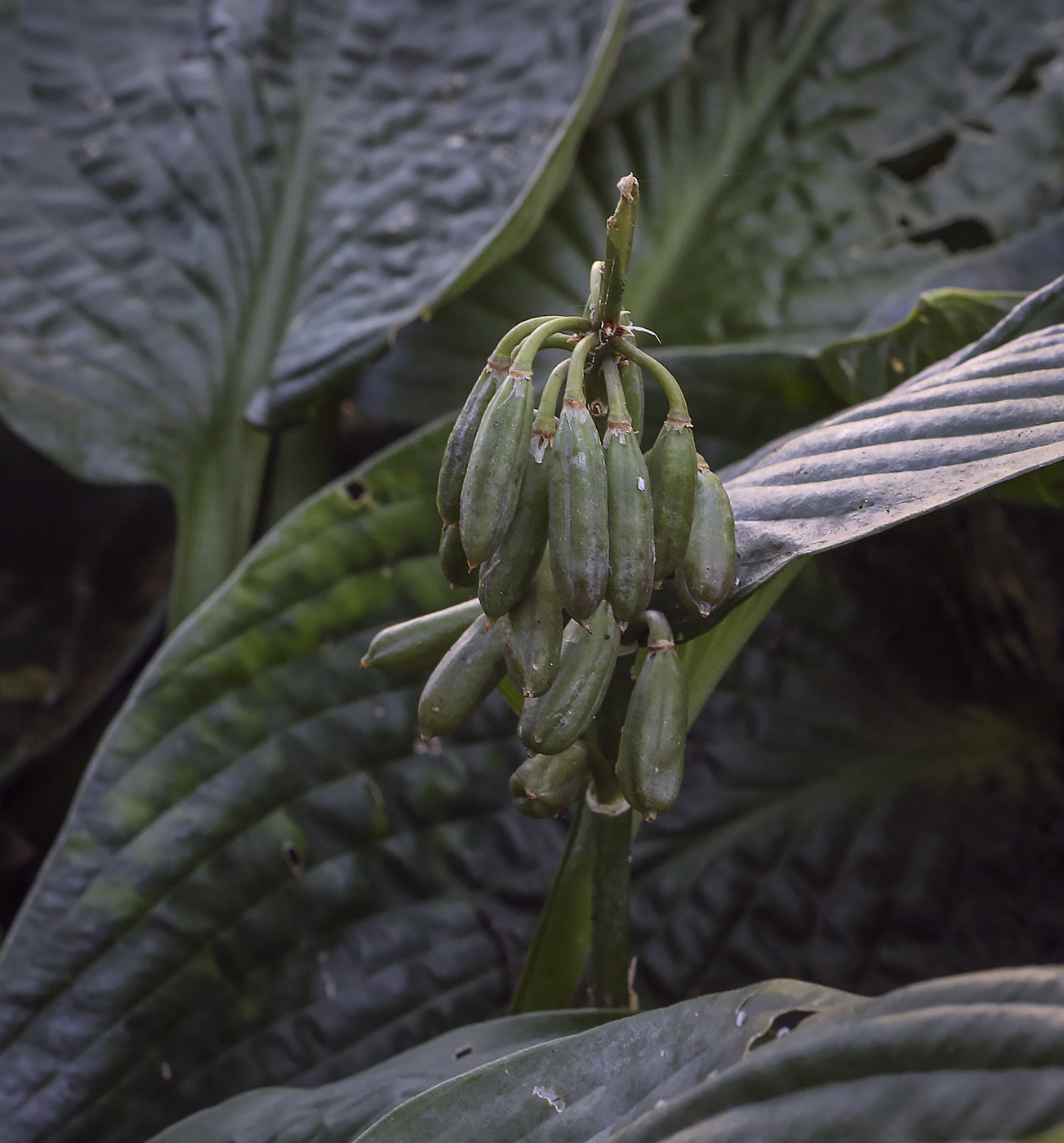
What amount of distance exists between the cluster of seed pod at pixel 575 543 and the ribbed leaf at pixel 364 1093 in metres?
0.11

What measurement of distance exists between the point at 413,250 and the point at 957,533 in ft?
1.45

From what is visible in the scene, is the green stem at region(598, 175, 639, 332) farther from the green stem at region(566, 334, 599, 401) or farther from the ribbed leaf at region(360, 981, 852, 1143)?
the ribbed leaf at region(360, 981, 852, 1143)

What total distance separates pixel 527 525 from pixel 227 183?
2.01 feet

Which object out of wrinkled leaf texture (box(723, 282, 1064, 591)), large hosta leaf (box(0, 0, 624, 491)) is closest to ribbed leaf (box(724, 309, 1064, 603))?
wrinkled leaf texture (box(723, 282, 1064, 591))

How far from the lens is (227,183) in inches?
30.8

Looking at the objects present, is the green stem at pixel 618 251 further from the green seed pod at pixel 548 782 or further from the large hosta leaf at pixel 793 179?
the large hosta leaf at pixel 793 179

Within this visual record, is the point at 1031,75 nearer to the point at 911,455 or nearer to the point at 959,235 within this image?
the point at 959,235

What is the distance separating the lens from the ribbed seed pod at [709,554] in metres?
0.31

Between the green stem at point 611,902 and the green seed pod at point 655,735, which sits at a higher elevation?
the green seed pod at point 655,735

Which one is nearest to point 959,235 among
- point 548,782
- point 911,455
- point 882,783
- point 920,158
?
point 920,158

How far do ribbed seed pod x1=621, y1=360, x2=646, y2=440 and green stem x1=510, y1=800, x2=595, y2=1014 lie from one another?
0.16 meters

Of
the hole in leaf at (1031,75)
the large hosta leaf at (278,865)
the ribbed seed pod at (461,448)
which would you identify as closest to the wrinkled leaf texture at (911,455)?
the ribbed seed pod at (461,448)

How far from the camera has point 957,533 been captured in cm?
66

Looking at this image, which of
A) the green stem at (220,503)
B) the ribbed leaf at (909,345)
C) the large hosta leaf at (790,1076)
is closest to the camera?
the large hosta leaf at (790,1076)
